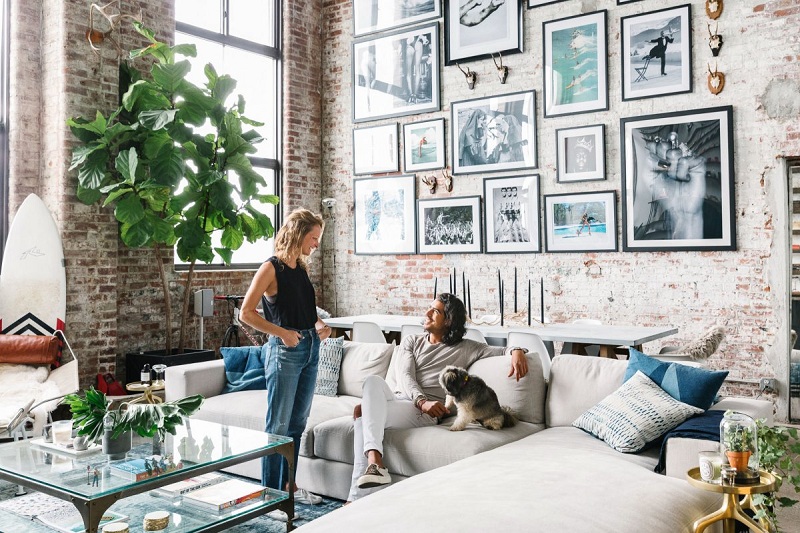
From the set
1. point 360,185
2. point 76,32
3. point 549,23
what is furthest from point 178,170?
point 549,23

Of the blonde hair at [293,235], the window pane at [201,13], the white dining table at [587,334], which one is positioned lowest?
the white dining table at [587,334]

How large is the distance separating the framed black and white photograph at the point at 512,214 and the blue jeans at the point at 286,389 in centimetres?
345

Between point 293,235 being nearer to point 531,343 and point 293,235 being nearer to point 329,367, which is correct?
point 329,367

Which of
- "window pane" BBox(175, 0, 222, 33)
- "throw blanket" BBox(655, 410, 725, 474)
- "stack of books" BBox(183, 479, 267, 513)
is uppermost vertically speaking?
"window pane" BBox(175, 0, 222, 33)

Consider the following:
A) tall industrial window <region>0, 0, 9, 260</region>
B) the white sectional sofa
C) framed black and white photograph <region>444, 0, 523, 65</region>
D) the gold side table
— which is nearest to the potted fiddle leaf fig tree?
tall industrial window <region>0, 0, 9, 260</region>

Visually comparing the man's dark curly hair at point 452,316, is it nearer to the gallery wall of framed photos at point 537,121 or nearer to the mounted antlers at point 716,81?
the gallery wall of framed photos at point 537,121

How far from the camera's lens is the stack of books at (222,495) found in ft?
9.98

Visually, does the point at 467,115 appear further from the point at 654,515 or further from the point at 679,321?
the point at 654,515

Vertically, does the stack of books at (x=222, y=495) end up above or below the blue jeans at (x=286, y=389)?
below

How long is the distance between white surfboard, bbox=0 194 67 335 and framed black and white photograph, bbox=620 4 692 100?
4.97m

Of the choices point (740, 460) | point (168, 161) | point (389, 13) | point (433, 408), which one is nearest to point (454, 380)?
point (433, 408)

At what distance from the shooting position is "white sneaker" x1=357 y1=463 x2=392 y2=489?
3.35 m

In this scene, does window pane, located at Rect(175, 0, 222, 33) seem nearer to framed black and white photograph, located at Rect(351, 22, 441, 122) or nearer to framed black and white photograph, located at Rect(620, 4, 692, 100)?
framed black and white photograph, located at Rect(351, 22, 441, 122)

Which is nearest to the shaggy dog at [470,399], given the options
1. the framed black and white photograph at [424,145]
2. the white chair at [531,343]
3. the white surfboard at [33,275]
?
the white chair at [531,343]
